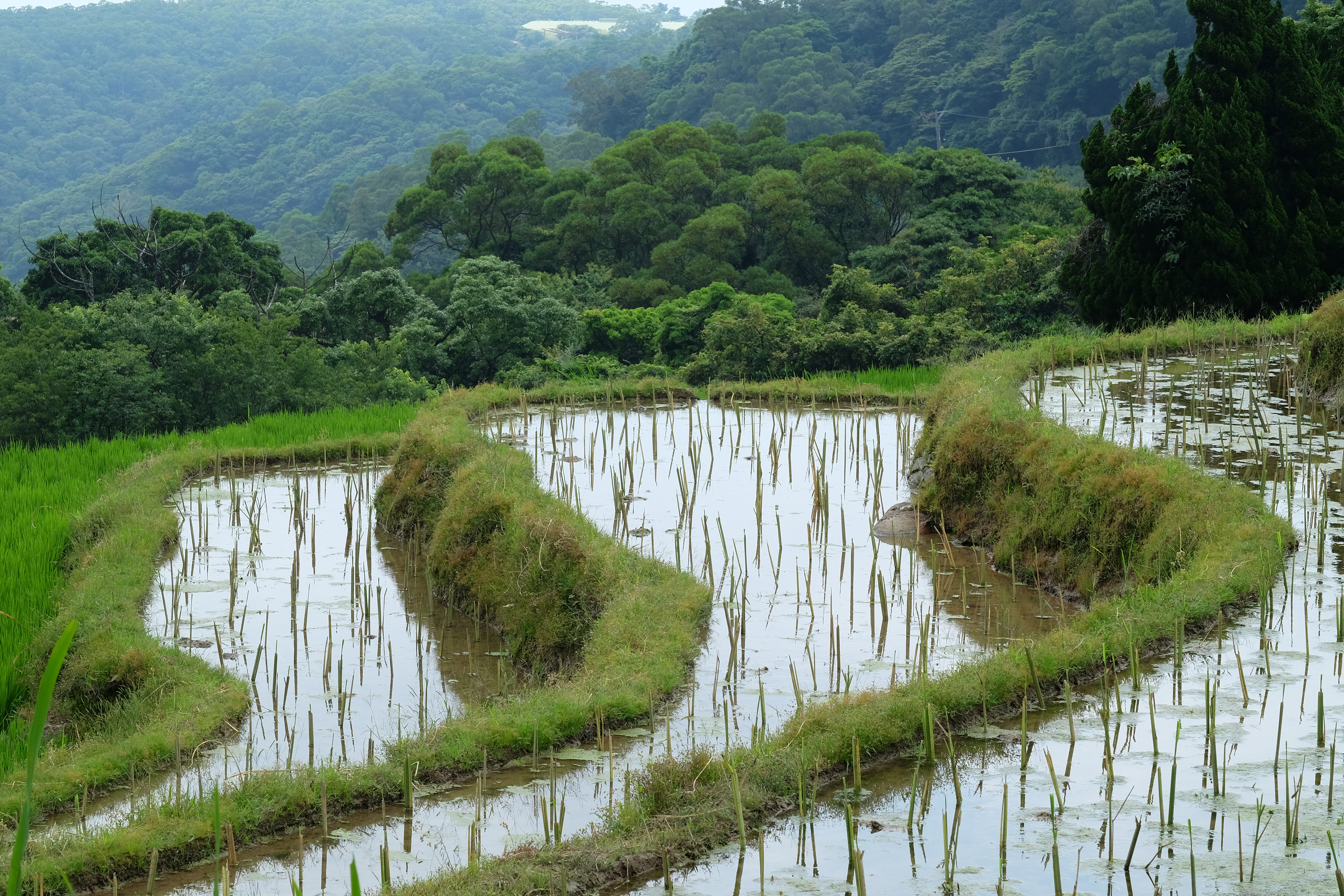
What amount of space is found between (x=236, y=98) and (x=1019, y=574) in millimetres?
67710

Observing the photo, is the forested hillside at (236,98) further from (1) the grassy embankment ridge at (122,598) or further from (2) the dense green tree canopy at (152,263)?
(1) the grassy embankment ridge at (122,598)

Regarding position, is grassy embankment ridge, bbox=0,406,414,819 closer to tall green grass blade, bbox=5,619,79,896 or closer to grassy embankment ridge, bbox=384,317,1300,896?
grassy embankment ridge, bbox=384,317,1300,896

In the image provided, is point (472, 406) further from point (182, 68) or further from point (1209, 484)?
point (182, 68)

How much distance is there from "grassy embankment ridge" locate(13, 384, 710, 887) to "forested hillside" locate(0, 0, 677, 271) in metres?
41.8

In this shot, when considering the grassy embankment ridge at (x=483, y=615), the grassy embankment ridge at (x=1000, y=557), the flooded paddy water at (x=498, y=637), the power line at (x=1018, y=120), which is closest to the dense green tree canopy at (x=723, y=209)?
the power line at (x=1018, y=120)

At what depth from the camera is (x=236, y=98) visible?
6794cm

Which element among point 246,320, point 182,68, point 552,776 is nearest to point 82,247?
point 246,320

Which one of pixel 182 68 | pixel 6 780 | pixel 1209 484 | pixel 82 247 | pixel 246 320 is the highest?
pixel 182 68

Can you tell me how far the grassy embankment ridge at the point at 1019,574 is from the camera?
4.13 m

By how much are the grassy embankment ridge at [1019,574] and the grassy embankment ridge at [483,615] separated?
2.63ft

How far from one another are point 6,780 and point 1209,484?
20.1 feet

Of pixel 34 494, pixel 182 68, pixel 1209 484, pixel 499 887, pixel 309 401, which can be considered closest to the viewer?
pixel 499 887

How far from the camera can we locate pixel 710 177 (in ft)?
105

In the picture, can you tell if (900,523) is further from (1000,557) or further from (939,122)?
(939,122)
